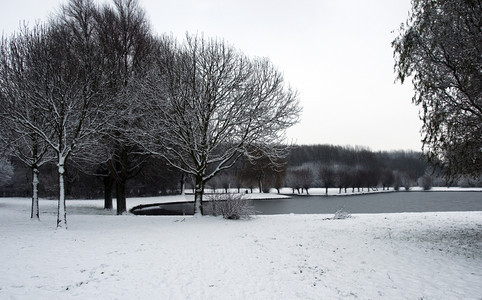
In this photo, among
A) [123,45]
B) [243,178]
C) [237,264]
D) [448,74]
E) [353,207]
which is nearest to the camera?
[237,264]

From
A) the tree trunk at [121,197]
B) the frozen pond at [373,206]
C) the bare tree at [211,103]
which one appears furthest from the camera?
the frozen pond at [373,206]

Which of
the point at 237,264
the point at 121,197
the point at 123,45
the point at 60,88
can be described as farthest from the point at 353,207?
the point at 60,88

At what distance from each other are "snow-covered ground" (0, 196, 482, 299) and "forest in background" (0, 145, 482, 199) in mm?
3605

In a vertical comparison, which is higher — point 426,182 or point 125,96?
point 125,96

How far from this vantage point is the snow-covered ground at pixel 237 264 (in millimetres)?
6008

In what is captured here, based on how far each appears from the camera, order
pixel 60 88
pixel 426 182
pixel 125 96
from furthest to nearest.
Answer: pixel 426 182, pixel 125 96, pixel 60 88

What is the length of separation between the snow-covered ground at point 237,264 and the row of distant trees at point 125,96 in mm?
4598

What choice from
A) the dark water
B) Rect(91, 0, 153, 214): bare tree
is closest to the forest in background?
Rect(91, 0, 153, 214): bare tree

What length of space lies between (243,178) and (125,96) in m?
46.4

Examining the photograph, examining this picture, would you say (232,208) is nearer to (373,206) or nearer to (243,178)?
(373,206)

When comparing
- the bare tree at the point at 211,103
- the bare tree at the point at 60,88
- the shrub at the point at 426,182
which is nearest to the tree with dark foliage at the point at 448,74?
the bare tree at the point at 211,103

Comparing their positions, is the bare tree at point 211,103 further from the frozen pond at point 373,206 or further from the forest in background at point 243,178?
the frozen pond at point 373,206

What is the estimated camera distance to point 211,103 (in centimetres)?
1630

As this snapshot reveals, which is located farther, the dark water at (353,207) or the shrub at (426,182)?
the shrub at (426,182)
